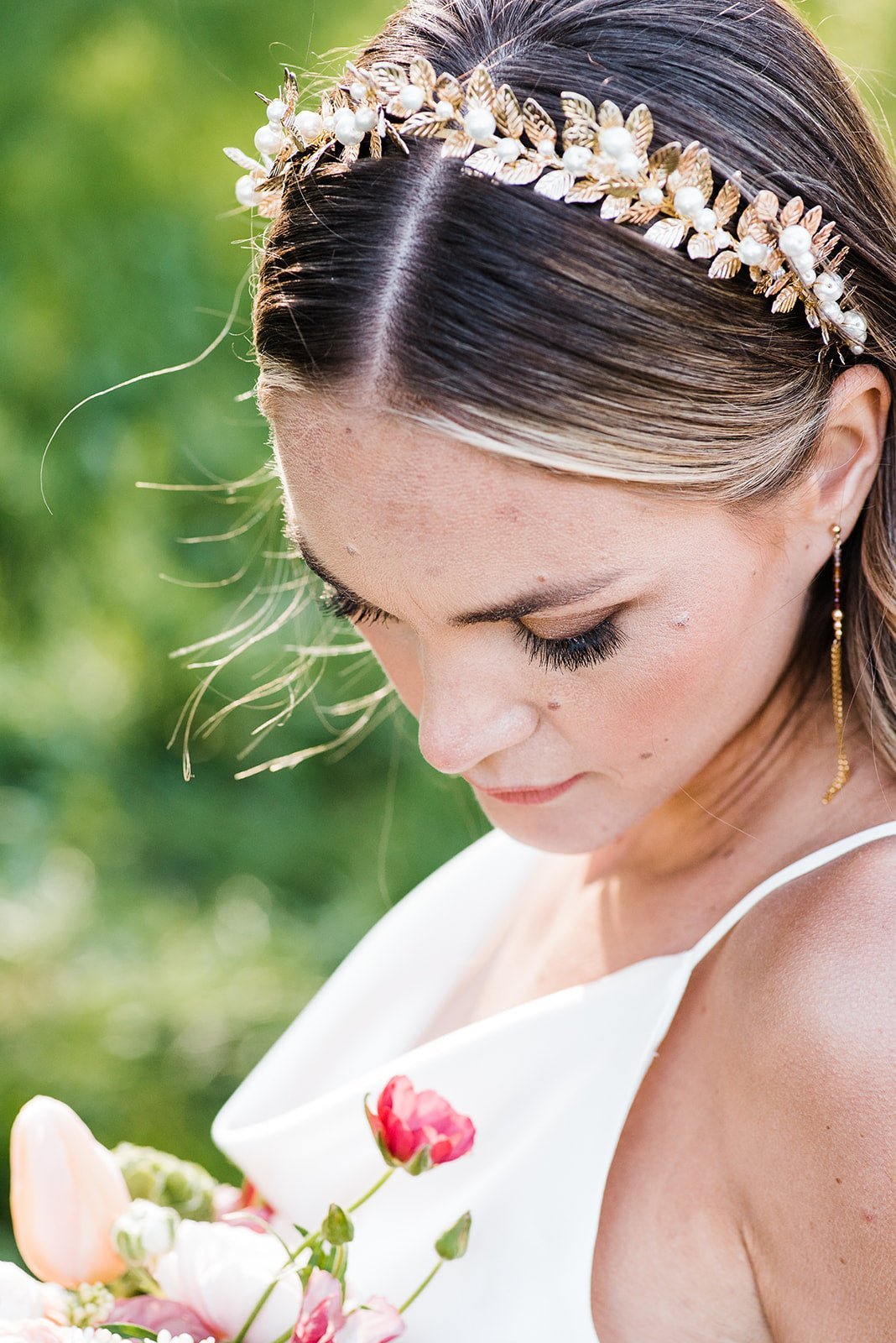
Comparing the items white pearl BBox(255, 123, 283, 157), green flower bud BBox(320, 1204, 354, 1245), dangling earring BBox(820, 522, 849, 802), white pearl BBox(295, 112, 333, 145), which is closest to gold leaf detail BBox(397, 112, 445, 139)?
white pearl BBox(295, 112, 333, 145)

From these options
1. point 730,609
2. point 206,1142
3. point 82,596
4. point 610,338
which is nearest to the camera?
point 610,338

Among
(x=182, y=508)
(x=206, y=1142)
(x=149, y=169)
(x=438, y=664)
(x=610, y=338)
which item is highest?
(x=610, y=338)

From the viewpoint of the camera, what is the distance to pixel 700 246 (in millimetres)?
1295

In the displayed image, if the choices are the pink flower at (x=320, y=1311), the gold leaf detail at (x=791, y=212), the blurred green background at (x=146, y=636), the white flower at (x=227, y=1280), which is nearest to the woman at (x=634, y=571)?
the gold leaf detail at (x=791, y=212)

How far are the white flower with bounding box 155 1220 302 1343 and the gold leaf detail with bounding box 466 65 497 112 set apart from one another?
1163mm

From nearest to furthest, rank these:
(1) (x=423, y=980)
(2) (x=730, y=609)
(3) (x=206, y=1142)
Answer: (2) (x=730, y=609)
(1) (x=423, y=980)
(3) (x=206, y=1142)

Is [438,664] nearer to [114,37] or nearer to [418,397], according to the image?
[418,397]

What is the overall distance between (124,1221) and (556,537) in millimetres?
857

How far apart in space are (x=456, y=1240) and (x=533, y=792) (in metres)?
0.47

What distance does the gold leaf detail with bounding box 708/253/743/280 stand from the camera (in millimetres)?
1306

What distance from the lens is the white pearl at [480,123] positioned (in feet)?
4.20

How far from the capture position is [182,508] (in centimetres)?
466

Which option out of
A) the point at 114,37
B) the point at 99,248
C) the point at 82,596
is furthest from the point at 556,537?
the point at 114,37

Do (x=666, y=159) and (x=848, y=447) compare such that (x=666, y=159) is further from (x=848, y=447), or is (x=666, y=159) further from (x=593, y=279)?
(x=848, y=447)
